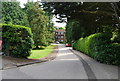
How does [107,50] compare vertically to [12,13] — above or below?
below

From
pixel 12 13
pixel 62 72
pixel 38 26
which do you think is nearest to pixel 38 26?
pixel 38 26

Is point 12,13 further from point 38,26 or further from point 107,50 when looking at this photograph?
point 107,50

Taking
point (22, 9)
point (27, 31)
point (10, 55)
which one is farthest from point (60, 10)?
point (22, 9)

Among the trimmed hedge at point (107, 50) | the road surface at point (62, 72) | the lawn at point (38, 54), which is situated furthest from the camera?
the lawn at point (38, 54)

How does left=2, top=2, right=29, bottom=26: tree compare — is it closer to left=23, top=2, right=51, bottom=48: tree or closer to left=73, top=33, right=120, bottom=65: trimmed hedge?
left=23, top=2, right=51, bottom=48: tree

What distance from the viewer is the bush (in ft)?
30.8

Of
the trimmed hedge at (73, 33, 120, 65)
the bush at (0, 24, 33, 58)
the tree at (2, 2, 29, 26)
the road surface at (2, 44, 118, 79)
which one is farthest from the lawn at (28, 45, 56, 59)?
the tree at (2, 2, 29, 26)

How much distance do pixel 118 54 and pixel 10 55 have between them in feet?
25.4

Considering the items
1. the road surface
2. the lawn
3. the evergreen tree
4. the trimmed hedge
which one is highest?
the evergreen tree

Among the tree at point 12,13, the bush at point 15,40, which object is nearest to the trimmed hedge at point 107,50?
the bush at point 15,40

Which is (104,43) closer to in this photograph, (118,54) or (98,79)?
(118,54)

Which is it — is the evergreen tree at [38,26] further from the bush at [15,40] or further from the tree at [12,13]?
the bush at [15,40]

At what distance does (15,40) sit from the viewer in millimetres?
9461

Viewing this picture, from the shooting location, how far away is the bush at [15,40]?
938 cm
